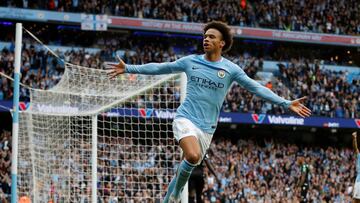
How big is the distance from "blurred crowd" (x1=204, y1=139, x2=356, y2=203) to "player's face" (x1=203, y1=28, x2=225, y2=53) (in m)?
18.8

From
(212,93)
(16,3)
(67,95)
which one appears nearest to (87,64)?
(16,3)

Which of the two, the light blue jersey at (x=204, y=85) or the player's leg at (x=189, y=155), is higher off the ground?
the light blue jersey at (x=204, y=85)

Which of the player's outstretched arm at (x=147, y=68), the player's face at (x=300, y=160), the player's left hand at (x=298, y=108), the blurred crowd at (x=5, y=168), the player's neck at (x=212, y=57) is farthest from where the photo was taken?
the player's face at (x=300, y=160)

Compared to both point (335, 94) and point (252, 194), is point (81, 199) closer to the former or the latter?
point (252, 194)

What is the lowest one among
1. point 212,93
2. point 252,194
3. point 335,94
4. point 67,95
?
point 252,194

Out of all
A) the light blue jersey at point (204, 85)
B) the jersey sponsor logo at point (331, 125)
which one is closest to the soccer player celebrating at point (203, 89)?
the light blue jersey at point (204, 85)

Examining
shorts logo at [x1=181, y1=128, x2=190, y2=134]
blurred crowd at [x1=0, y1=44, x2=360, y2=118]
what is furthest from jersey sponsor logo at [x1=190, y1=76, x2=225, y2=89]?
blurred crowd at [x1=0, y1=44, x2=360, y2=118]

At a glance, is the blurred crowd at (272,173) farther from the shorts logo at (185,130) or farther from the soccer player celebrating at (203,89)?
the shorts logo at (185,130)

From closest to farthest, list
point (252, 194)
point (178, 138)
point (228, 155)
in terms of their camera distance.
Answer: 1. point (178, 138)
2. point (252, 194)
3. point (228, 155)

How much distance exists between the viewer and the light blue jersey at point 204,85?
24.7ft

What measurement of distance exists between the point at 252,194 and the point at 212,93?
2221cm

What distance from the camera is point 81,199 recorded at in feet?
43.2

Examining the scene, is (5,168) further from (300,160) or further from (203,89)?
(203,89)

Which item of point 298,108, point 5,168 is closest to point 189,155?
point 298,108
